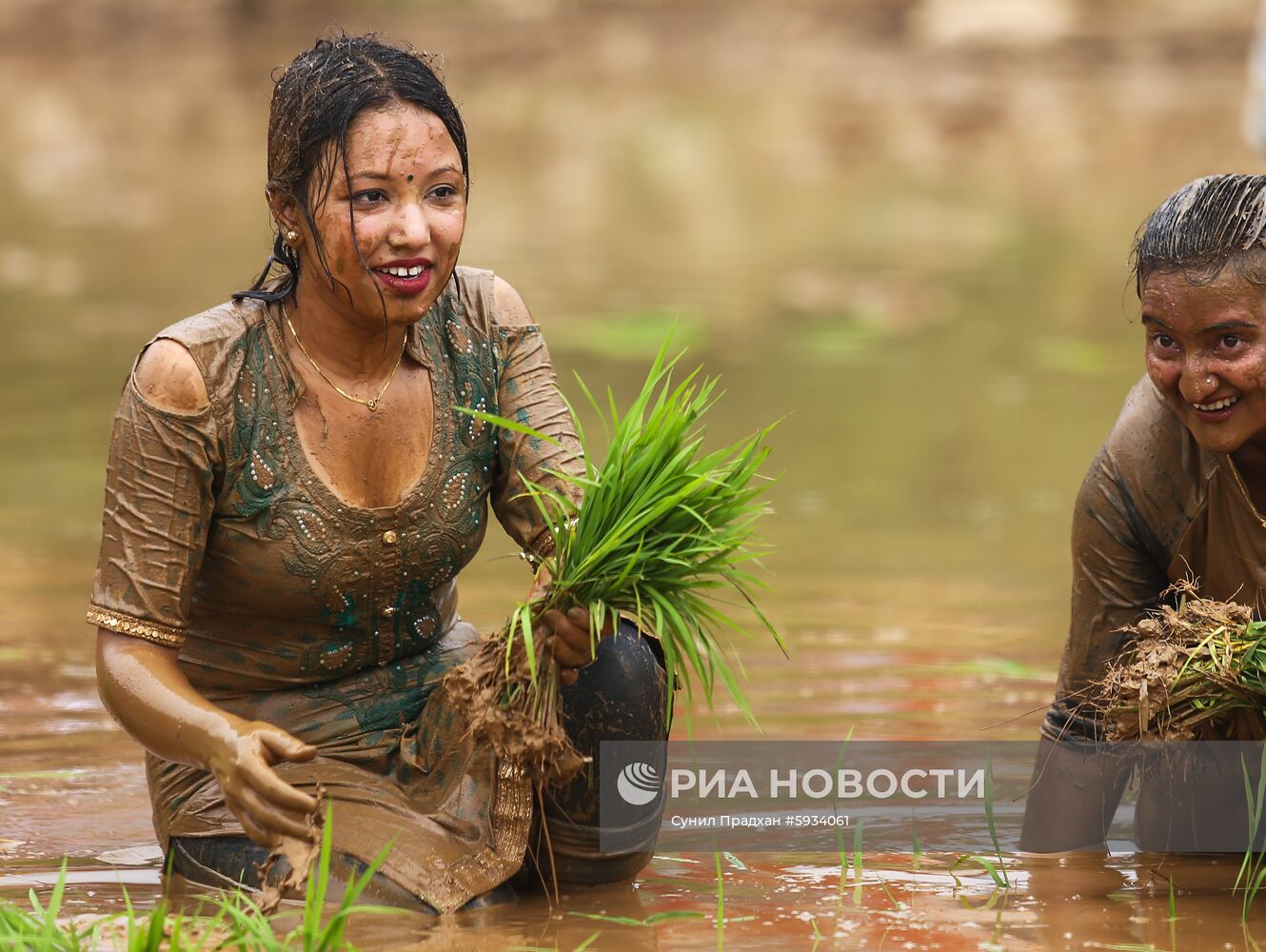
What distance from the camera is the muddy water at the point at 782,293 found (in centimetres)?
381

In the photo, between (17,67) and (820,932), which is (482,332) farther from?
(17,67)

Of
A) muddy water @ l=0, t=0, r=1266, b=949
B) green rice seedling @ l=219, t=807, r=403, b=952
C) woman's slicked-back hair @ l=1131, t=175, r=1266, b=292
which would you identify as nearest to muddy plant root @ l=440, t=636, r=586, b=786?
muddy water @ l=0, t=0, r=1266, b=949

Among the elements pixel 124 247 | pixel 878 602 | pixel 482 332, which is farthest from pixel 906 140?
pixel 482 332

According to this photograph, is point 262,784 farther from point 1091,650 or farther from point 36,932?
point 1091,650

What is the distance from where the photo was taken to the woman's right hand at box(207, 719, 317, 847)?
3.13 meters

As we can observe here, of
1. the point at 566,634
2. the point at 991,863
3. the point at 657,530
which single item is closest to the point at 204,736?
the point at 566,634

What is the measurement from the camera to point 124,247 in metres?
13.0

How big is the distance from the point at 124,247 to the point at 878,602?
841cm

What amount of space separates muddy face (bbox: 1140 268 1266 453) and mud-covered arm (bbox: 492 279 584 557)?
3.74ft

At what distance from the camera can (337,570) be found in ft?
11.8

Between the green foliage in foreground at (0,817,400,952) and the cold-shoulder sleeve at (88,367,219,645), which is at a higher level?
the cold-shoulder sleeve at (88,367,219,645)

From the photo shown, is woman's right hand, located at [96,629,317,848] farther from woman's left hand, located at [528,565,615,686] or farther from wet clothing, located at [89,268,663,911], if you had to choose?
woman's left hand, located at [528,565,615,686]

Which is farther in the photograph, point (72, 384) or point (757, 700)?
point (72, 384)

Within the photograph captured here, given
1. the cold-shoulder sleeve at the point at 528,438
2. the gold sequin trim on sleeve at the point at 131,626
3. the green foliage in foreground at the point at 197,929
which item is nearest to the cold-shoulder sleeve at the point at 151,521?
the gold sequin trim on sleeve at the point at 131,626
